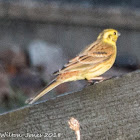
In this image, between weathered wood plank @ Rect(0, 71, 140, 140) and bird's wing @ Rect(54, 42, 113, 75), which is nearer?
weathered wood plank @ Rect(0, 71, 140, 140)

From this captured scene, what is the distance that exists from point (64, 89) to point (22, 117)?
4395 millimetres

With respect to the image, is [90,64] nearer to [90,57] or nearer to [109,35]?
[90,57]

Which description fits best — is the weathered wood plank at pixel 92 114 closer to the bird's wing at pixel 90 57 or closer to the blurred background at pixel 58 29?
the bird's wing at pixel 90 57

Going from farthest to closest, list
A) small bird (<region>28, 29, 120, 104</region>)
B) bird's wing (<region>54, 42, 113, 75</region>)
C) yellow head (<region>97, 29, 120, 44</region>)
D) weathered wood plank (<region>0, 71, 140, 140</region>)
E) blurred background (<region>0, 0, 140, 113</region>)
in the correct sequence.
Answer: blurred background (<region>0, 0, 140, 113</region>) < yellow head (<region>97, 29, 120, 44</region>) < bird's wing (<region>54, 42, 113, 75</region>) < small bird (<region>28, 29, 120, 104</region>) < weathered wood plank (<region>0, 71, 140, 140</region>)

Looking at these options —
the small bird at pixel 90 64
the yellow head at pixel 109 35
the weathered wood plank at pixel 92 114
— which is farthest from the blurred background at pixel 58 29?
the weathered wood plank at pixel 92 114

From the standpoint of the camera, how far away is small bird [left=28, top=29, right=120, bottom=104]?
4316 millimetres

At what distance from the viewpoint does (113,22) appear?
887 cm

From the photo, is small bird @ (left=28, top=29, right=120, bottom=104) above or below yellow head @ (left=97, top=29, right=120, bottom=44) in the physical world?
below

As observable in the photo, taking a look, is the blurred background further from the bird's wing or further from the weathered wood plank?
the weathered wood plank

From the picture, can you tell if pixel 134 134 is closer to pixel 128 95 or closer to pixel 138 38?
pixel 128 95

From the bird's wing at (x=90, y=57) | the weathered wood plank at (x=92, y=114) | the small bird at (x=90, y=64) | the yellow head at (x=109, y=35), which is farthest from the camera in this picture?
the yellow head at (x=109, y=35)

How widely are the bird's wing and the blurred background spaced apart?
3368 mm

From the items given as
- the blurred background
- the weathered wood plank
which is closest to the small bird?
the weathered wood plank

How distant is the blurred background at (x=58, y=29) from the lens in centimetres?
855
